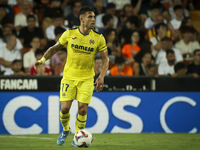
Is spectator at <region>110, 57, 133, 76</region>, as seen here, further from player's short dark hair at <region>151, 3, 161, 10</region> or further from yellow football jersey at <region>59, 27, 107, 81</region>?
yellow football jersey at <region>59, 27, 107, 81</region>

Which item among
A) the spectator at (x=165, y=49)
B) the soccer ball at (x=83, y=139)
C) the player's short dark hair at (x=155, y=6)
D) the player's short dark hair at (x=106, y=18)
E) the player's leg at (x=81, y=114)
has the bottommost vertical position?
the soccer ball at (x=83, y=139)

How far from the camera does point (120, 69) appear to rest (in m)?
9.95

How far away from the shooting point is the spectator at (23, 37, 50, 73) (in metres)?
10.2

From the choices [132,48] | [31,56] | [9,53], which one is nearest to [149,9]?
[132,48]

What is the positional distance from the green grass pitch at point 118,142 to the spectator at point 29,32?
3391mm

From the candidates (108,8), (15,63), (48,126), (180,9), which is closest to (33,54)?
(15,63)

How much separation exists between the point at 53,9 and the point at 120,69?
11.4 ft

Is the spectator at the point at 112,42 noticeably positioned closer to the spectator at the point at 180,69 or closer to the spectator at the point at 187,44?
the spectator at the point at 180,69

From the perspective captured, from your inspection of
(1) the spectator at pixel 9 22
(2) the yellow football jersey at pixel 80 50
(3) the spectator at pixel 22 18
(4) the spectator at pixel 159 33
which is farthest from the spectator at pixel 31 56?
(2) the yellow football jersey at pixel 80 50

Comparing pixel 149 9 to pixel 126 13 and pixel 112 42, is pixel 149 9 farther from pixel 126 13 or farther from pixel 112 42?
pixel 112 42

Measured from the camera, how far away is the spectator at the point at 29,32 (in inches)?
432

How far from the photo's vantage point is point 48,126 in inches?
362

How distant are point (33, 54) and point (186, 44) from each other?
15.8 ft

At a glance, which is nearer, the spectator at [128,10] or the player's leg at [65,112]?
the player's leg at [65,112]
